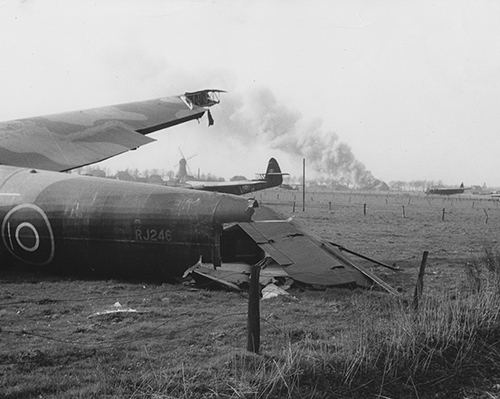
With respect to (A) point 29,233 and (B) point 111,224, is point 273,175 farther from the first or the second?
(B) point 111,224

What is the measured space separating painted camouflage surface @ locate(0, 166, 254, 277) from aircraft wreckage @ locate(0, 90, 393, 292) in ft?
0.07

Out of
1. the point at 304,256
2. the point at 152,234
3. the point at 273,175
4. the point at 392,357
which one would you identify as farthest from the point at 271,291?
the point at 273,175

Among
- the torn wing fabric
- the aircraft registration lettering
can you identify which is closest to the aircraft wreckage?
the aircraft registration lettering

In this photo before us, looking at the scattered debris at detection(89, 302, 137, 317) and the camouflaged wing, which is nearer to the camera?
the scattered debris at detection(89, 302, 137, 317)

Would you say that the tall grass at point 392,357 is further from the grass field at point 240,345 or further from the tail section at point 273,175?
the tail section at point 273,175

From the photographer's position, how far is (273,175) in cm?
5294

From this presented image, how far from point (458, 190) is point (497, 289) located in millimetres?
100609

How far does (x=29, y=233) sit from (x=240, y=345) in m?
6.33

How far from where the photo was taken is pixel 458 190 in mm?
101188

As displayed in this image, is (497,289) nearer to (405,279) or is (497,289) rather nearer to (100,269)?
(405,279)

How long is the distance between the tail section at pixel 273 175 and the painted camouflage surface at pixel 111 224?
41662 millimetres

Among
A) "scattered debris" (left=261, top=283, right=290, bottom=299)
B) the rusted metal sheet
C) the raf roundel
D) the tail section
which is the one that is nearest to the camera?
"scattered debris" (left=261, top=283, right=290, bottom=299)

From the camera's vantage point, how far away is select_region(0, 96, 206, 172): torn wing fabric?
1392 cm

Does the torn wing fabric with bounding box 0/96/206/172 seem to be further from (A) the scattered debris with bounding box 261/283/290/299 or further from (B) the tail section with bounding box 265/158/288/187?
(B) the tail section with bounding box 265/158/288/187
